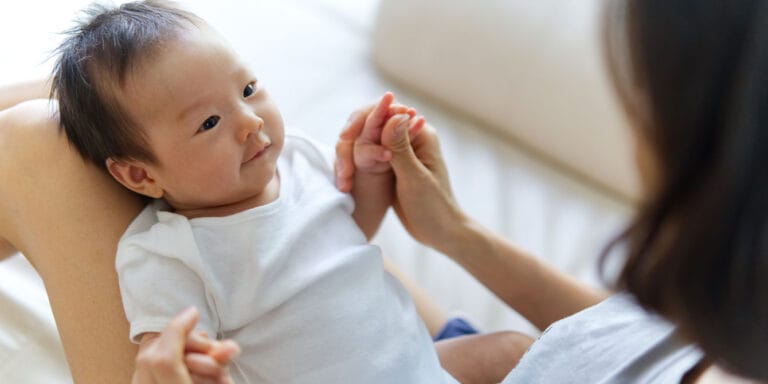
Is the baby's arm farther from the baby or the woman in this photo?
the woman

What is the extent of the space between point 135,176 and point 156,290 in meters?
0.14

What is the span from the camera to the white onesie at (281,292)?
0.80m

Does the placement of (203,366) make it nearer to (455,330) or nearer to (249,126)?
(249,126)

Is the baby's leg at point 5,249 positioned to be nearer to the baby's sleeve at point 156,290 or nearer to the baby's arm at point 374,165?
the baby's sleeve at point 156,290

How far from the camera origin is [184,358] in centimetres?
65

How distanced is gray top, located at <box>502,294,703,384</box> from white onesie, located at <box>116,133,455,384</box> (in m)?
0.15

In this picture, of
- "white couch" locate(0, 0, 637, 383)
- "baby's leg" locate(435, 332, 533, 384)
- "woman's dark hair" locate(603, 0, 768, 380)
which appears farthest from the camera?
"white couch" locate(0, 0, 637, 383)

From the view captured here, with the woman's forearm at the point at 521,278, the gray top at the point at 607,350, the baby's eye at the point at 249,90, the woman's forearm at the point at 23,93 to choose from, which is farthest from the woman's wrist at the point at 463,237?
the woman's forearm at the point at 23,93

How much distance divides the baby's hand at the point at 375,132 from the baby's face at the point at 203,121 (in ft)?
0.32

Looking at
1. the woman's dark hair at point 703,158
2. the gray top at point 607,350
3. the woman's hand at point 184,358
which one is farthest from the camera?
the gray top at point 607,350

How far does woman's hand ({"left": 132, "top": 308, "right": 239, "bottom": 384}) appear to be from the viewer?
24.8 inches

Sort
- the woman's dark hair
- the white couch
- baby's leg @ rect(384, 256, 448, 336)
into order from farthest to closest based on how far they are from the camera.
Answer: the white couch
baby's leg @ rect(384, 256, 448, 336)
the woman's dark hair

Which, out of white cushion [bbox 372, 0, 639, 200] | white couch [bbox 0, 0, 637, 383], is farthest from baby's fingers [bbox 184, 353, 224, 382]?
white cushion [bbox 372, 0, 639, 200]

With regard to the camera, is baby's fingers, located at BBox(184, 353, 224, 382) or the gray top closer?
baby's fingers, located at BBox(184, 353, 224, 382)
